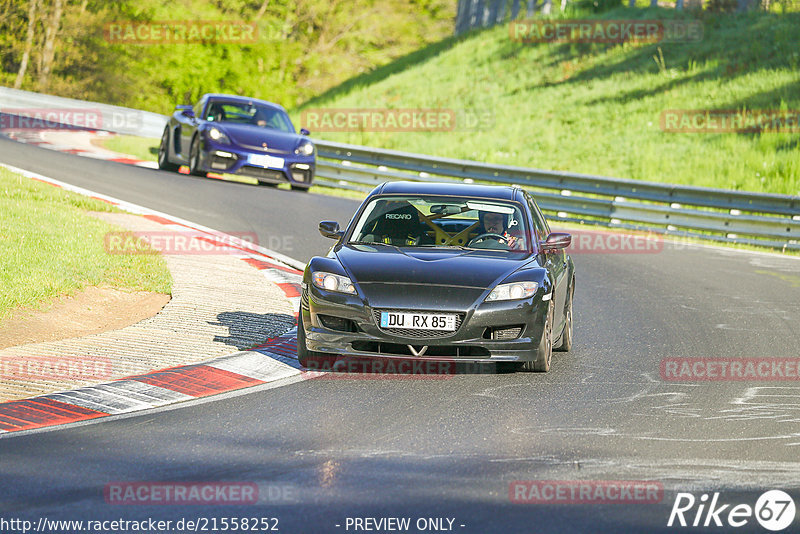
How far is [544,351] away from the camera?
8375 millimetres

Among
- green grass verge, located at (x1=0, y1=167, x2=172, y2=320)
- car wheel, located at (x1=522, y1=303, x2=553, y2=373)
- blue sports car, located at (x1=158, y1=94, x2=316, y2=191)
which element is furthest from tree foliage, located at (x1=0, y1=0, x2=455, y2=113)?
car wheel, located at (x1=522, y1=303, x2=553, y2=373)

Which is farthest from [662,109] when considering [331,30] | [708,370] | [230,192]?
[331,30]

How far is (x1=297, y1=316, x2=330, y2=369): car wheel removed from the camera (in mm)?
8359

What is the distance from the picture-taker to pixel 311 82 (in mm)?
63594

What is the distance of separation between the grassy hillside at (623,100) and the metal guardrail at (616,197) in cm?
407

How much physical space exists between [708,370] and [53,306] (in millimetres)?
5480

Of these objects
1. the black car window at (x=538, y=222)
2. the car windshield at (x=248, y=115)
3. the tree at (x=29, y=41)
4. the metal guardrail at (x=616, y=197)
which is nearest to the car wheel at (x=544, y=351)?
the black car window at (x=538, y=222)

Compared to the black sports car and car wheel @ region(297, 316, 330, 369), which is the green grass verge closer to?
car wheel @ region(297, 316, 330, 369)

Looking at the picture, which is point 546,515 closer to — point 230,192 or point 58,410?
point 58,410

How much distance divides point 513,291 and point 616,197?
48.3 ft

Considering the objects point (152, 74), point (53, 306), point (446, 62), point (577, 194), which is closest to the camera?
point (53, 306)

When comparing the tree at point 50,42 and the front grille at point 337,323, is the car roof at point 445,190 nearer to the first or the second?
the front grille at point 337,323

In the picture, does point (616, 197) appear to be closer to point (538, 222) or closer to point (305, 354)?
point (538, 222)

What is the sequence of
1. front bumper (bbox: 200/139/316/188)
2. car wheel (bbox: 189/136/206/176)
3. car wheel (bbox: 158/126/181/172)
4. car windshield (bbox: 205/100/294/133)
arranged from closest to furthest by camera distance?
front bumper (bbox: 200/139/316/188) < car wheel (bbox: 189/136/206/176) < car windshield (bbox: 205/100/294/133) < car wheel (bbox: 158/126/181/172)
